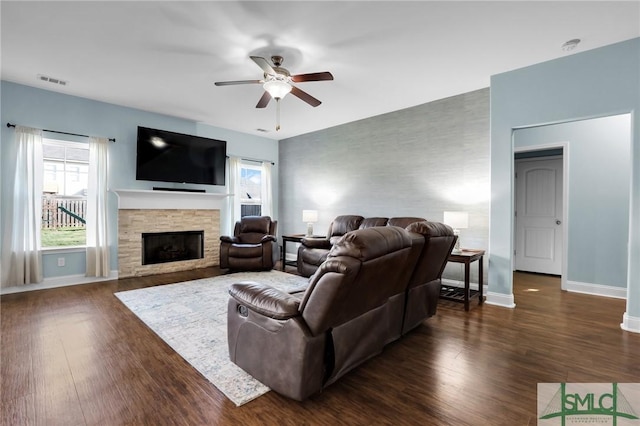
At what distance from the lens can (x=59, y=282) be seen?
178 inches

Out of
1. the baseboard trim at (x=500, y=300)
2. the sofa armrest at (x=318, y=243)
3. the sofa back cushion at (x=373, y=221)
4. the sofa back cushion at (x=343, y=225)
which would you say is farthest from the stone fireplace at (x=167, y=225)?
the baseboard trim at (x=500, y=300)

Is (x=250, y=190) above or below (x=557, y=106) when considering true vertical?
below

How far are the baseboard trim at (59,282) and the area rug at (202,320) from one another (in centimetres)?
105

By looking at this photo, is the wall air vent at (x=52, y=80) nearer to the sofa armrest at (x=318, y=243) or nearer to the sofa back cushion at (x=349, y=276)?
the sofa armrest at (x=318, y=243)

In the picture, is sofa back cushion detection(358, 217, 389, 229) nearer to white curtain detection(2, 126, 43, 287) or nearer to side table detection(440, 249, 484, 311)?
side table detection(440, 249, 484, 311)

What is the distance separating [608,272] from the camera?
13.5 feet

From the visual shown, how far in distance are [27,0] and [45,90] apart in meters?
2.56

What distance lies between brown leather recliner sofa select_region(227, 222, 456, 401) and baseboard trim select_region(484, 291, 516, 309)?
7.03 feet

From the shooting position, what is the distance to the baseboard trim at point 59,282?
416cm

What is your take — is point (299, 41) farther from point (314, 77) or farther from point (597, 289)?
point (597, 289)

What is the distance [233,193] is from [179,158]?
51.9 inches

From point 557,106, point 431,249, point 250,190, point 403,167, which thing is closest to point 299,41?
point 431,249

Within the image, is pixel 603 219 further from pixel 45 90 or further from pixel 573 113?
pixel 45 90

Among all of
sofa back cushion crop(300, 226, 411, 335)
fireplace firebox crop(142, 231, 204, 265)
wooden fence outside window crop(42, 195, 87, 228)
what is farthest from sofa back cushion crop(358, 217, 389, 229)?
wooden fence outside window crop(42, 195, 87, 228)
